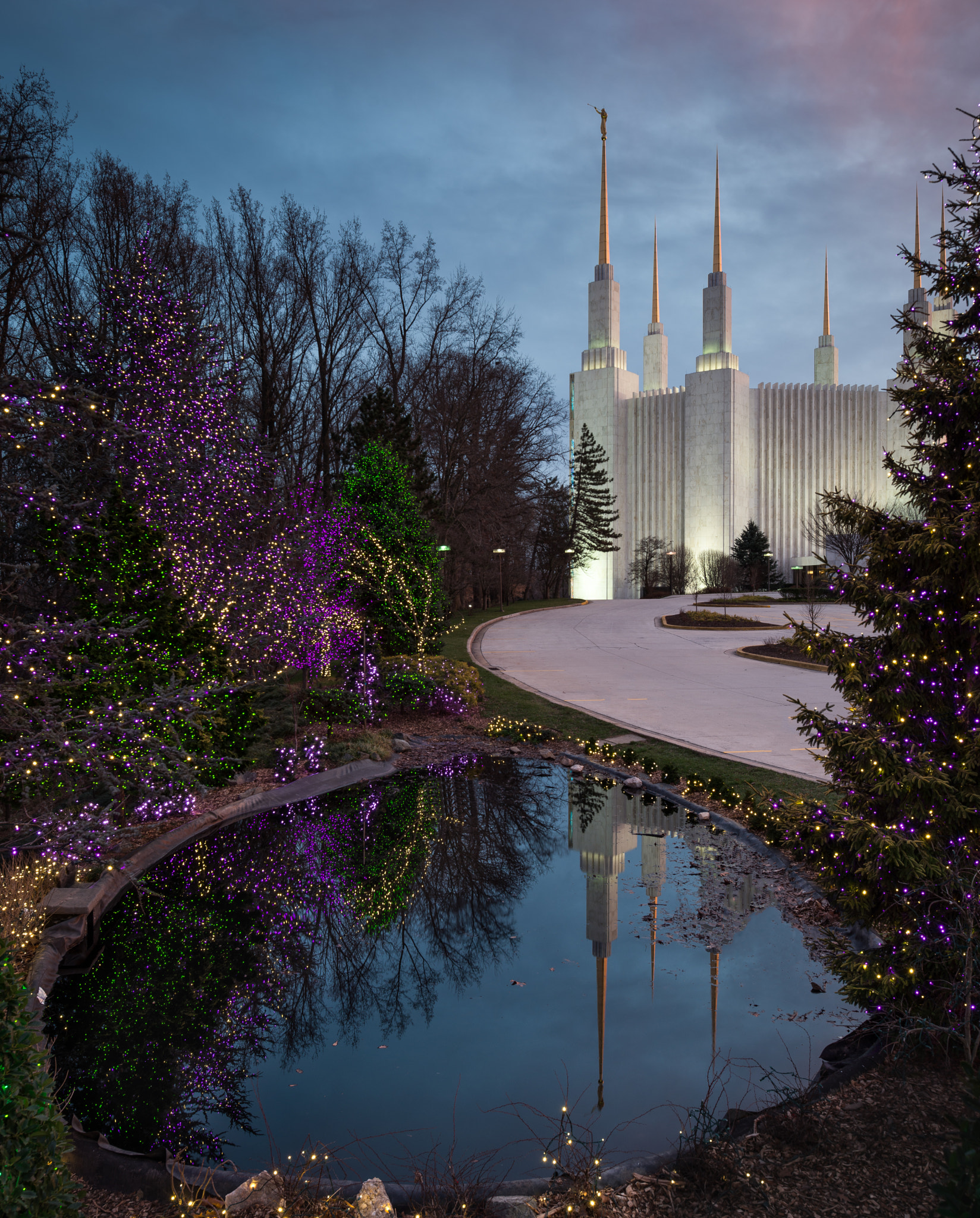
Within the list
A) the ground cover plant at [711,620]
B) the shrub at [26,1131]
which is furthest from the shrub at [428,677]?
the ground cover plant at [711,620]

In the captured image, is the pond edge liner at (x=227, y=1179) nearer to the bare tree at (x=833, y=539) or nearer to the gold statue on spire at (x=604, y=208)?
the bare tree at (x=833, y=539)

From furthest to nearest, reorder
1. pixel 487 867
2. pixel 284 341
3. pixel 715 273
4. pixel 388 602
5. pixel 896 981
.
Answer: pixel 715 273, pixel 284 341, pixel 388 602, pixel 487 867, pixel 896 981

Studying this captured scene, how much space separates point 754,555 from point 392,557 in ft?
134

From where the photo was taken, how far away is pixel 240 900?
5.97m

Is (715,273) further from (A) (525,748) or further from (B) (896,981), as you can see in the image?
(B) (896,981)

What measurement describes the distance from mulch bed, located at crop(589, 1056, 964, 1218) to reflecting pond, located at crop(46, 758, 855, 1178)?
1.51 feet

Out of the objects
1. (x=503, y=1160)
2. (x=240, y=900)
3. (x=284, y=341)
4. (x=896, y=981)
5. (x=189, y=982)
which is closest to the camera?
(x=503, y=1160)

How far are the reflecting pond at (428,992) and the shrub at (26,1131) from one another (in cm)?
142

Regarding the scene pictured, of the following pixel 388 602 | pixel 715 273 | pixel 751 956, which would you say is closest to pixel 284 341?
pixel 388 602

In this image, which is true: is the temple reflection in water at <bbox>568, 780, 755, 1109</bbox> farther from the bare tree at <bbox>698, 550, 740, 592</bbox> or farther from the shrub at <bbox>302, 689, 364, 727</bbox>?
the bare tree at <bbox>698, 550, 740, 592</bbox>

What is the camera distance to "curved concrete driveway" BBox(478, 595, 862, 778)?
36.1 ft

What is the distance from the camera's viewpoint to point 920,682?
4160mm

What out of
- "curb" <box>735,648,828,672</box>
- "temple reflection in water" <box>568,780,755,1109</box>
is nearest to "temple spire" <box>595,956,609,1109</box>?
"temple reflection in water" <box>568,780,755,1109</box>

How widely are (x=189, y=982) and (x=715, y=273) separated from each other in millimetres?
57432
